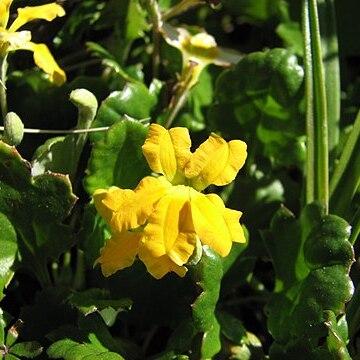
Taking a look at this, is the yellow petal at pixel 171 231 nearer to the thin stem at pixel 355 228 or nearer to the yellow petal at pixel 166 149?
the yellow petal at pixel 166 149

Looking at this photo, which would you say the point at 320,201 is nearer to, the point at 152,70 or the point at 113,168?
the point at 113,168

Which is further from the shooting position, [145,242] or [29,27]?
[29,27]

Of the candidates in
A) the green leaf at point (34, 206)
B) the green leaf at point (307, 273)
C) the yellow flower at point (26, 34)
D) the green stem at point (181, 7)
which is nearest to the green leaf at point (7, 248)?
the green leaf at point (34, 206)

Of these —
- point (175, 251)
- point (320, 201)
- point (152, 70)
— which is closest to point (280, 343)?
point (320, 201)

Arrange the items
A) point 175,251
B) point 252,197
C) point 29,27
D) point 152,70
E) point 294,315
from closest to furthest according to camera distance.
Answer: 1. point 175,251
2. point 294,315
3. point 29,27
4. point 252,197
5. point 152,70

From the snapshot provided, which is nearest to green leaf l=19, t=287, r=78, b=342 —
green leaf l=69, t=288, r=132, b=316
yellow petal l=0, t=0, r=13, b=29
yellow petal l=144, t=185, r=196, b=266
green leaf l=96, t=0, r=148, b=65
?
green leaf l=69, t=288, r=132, b=316

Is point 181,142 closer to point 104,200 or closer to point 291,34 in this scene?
point 104,200

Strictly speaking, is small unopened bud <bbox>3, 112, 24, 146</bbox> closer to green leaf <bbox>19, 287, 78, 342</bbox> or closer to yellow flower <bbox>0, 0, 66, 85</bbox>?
yellow flower <bbox>0, 0, 66, 85</bbox>

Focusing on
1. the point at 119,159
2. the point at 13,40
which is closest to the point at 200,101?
the point at 119,159
